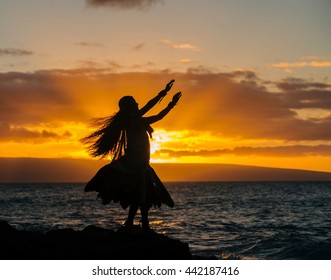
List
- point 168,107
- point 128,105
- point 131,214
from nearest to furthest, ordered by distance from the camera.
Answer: point 168,107
point 131,214
point 128,105

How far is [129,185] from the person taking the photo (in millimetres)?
12602

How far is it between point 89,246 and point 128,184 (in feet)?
5.46

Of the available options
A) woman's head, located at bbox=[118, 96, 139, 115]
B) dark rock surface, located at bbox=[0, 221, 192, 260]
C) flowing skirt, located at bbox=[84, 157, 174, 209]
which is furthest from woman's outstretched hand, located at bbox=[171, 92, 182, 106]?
dark rock surface, located at bbox=[0, 221, 192, 260]

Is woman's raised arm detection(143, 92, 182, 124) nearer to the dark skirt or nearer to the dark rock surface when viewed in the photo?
the dark skirt

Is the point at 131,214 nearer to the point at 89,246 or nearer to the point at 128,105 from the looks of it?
the point at 89,246

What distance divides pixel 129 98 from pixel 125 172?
1.70m

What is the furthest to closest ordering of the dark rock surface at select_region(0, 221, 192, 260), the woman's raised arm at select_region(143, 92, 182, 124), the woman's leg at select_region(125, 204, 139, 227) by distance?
the woman's leg at select_region(125, 204, 139, 227) < the woman's raised arm at select_region(143, 92, 182, 124) < the dark rock surface at select_region(0, 221, 192, 260)

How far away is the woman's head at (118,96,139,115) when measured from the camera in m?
12.8

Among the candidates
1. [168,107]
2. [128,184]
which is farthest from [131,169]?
[168,107]

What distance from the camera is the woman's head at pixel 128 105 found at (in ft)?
41.8

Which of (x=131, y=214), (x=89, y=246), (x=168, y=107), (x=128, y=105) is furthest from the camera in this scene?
(x=128, y=105)

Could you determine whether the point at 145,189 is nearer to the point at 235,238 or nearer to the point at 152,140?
the point at 152,140

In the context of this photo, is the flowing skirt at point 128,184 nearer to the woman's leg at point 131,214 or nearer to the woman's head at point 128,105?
the woman's leg at point 131,214

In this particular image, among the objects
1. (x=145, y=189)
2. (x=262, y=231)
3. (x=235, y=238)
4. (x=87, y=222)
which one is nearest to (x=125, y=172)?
(x=145, y=189)
